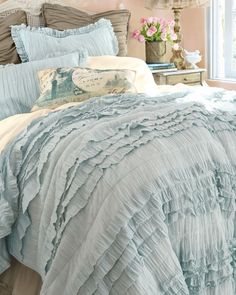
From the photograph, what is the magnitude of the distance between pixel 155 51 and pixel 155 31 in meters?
0.16

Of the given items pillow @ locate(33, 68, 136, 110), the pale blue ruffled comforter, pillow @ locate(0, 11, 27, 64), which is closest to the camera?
the pale blue ruffled comforter

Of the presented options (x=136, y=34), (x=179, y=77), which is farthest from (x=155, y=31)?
(x=179, y=77)

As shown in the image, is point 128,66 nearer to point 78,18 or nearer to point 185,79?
point 78,18

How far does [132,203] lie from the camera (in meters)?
1.38

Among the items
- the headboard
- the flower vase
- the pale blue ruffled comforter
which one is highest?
the headboard

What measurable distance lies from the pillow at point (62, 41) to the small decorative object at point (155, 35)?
481 mm

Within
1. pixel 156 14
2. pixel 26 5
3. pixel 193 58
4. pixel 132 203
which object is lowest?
pixel 132 203

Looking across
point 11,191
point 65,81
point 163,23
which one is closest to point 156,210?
point 11,191

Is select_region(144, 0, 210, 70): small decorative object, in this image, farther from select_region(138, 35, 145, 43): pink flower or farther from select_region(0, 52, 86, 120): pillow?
select_region(0, 52, 86, 120): pillow

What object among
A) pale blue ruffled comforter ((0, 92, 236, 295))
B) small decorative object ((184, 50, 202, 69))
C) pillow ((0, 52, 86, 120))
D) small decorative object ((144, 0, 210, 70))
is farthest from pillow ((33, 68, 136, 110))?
small decorative object ((184, 50, 202, 69))

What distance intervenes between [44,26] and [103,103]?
54.6 inches

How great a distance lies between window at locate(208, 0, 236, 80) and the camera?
3.85 m

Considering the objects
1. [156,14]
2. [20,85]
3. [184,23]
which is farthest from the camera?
[184,23]

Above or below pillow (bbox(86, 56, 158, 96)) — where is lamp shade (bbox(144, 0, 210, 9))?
above
